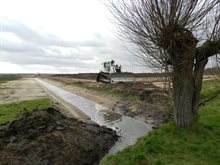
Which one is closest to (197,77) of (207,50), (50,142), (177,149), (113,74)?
(207,50)

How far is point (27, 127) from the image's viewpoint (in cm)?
1285

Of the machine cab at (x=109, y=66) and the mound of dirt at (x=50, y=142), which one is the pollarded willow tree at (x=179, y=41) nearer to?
the mound of dirt at (x=50, y=142)

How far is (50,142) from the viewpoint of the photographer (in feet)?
38.4

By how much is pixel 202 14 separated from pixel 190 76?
238cm

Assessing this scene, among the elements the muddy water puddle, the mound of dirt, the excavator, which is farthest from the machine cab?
the mound of dirt

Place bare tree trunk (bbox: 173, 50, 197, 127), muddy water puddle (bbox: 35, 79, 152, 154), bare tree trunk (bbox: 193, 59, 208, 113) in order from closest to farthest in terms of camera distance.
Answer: bare tree trunk (bbox: 173, 50, 197, 127)
bare tree trunk (bbox: 193, 59, 208, 113)
muddy water puddle (bbox: 35, 79, 152, 154)

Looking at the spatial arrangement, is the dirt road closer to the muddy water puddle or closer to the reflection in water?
the muddy water puddle

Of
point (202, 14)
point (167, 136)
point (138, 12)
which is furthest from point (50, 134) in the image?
point (202, 14)

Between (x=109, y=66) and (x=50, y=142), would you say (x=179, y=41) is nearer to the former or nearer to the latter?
(x=50, y=142)

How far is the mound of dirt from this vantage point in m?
10.6

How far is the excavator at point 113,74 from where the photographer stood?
139 feet

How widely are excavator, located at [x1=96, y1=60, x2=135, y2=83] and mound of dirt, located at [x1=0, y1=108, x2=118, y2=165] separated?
2758 cm

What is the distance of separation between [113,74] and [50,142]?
30.8 metres

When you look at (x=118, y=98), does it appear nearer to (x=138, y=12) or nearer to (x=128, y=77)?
(x=128, y=77)
